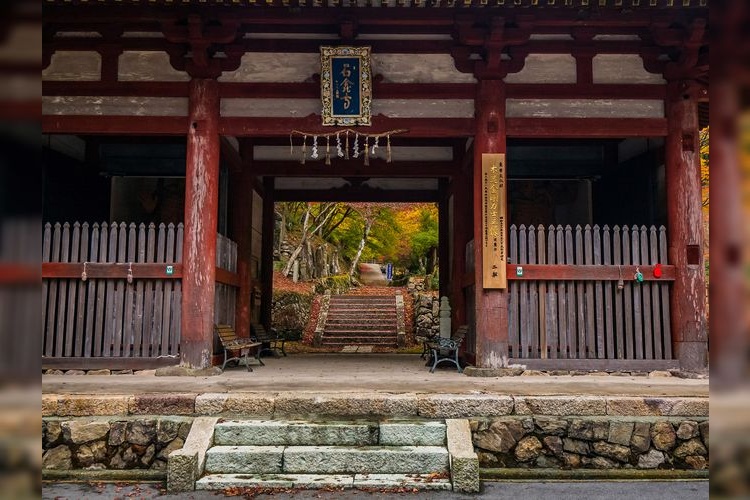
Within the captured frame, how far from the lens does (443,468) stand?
5.34 metres

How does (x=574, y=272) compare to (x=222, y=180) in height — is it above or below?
below

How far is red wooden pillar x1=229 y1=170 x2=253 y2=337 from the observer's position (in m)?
10.8

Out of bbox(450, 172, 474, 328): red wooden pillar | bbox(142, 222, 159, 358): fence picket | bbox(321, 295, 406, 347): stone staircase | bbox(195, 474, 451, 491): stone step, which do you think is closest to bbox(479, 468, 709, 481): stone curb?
bbox(195, 474, 451, 491): stone step

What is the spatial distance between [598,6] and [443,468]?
6.15 m

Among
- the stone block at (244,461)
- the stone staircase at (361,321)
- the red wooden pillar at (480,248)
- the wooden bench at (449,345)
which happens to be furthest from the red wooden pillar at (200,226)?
the stone staircase at (361,321)

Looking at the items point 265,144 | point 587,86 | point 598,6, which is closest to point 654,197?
point 587,86

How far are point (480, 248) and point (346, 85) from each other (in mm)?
3095

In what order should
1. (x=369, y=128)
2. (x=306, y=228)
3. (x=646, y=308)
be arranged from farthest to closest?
(x=306, y=228)
(x=369, y=128)
(x=646, y=308)

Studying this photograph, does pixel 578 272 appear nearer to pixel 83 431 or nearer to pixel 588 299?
pixel 588 299

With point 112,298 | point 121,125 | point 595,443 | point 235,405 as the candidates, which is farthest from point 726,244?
point 121,125

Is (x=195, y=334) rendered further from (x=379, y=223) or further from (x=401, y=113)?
(x=379, y=223)

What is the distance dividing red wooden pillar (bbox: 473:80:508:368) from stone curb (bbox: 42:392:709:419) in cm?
207

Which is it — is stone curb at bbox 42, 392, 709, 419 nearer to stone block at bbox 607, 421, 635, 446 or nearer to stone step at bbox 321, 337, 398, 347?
stone block at bbox 607, 421, 635, 446

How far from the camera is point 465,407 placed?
19.3 feet
